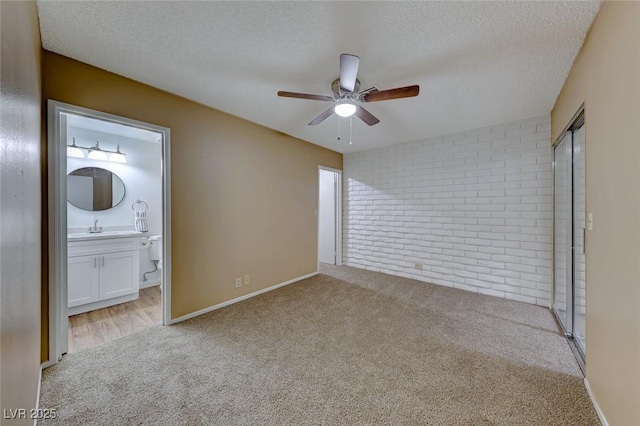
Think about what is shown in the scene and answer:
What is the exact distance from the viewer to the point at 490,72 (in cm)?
209

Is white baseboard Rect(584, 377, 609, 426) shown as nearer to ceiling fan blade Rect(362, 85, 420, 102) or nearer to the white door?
ceiling fan blade Rect(362, 85, 420, 102)

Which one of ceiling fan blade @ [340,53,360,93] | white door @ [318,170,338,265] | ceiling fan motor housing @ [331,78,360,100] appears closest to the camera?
ceiling fan blade @ [340,53,360,93]

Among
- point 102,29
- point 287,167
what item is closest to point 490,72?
point 287,167

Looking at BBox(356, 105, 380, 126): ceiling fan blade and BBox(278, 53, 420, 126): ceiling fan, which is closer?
BBox(278, 53, 420, 126): ceiling fan

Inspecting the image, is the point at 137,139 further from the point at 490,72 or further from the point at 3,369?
the point at 490,72

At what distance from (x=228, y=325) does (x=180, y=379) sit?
78 centimetres

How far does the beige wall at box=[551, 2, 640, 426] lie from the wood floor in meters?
3.58

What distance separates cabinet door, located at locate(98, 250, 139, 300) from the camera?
3041 millimetres

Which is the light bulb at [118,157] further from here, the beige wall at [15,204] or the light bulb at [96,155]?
the beige wall at [15,204]

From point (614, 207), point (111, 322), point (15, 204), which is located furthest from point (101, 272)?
point (614, 207)

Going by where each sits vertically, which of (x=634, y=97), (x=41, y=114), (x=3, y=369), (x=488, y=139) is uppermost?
(x=488, y=139)

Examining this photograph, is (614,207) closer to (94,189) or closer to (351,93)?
(351,93)

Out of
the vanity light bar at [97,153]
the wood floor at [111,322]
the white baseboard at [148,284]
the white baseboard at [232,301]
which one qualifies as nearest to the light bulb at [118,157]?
the vanity light bar at [97,153]

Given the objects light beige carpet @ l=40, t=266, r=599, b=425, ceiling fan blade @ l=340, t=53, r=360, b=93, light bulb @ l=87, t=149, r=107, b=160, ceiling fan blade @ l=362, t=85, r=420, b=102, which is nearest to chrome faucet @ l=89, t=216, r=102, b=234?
light bulb @ l=87, t=149, r=107, b=160
